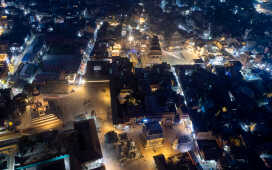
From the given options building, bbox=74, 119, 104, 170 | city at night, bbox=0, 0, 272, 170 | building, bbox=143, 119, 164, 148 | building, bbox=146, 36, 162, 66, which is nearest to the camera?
building, bbox=74, 119, 104, 170

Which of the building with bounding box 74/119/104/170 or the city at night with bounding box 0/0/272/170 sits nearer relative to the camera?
the building with bounding box 74/119/104/170

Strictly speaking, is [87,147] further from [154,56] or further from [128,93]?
[154,56]

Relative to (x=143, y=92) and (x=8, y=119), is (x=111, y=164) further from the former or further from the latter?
(x=8, y=119)

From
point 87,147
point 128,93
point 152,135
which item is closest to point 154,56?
point 128,93

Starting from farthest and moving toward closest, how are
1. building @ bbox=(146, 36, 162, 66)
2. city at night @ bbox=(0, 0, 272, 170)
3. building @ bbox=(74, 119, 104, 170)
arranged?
building @ bbox=(146, 36, 162, 66) → city at night @ bbox=(0, 0, 272, 170) → building @ bbox=(74, 119, 104, 170)

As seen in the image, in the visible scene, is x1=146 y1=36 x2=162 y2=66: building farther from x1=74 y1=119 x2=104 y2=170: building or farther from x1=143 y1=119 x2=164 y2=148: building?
x1=74 y1=119 x2=104 y2=170: building

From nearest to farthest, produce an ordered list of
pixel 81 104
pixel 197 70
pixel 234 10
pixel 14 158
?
pixel 14 158 < pixel 81 104 < pixel 197 70 < pixel 234 10

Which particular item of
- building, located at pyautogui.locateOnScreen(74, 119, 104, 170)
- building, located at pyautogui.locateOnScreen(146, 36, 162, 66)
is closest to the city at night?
building, located at pyautogui.locateOnScreen(74, 119, 104, 170)

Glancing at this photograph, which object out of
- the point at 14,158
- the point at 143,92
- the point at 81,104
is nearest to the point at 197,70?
the point at 143,92

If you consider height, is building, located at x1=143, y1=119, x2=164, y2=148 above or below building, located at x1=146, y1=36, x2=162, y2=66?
below
